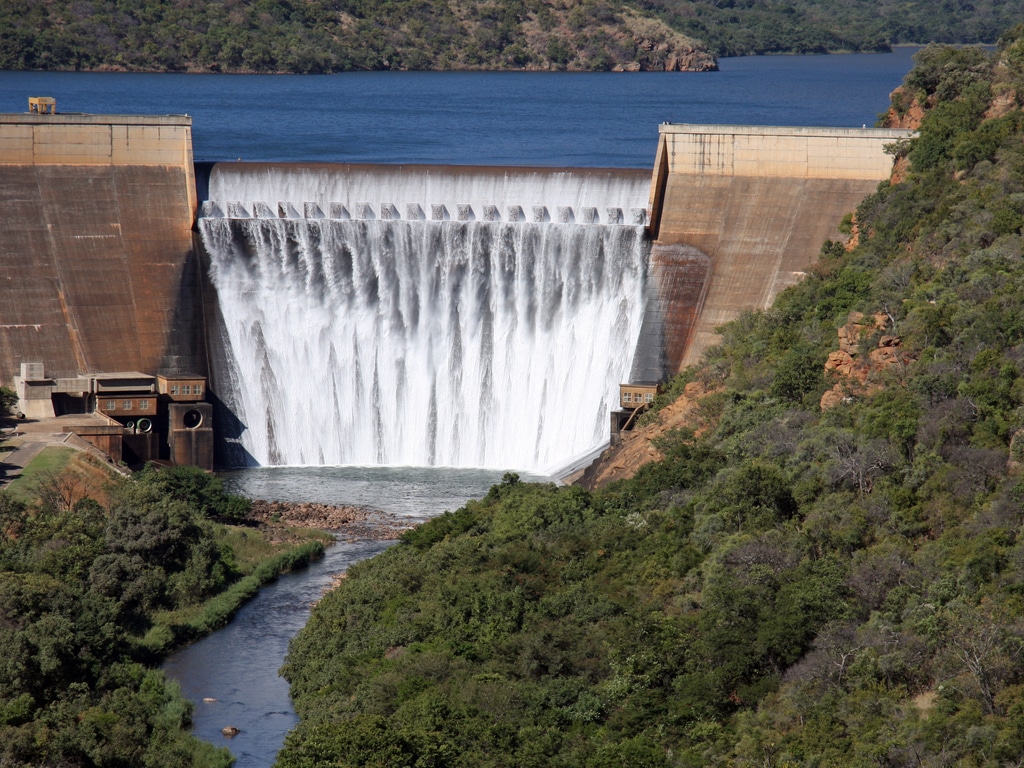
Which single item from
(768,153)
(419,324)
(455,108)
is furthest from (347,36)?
(768,153)

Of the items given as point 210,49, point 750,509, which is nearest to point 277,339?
point 750,509

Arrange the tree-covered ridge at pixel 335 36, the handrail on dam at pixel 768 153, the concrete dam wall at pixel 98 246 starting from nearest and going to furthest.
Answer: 1. the concrete dam wall at pixel 98 246
2. the handrail on dam at pixel 768 153
3. the tree-covered ridge at pixel 335 36

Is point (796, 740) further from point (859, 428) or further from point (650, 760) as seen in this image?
point (859, 428)

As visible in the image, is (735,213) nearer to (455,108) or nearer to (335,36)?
(455,108)

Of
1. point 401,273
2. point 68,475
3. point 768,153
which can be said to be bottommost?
point 68,475

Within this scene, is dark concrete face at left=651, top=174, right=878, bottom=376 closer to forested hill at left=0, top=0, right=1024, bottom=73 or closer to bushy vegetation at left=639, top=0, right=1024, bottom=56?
forested hill at left=0, top=0, right=1024, bottom=73

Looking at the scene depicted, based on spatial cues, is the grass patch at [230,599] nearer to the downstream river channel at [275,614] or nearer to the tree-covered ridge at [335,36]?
the downstream river channel at [275,614]

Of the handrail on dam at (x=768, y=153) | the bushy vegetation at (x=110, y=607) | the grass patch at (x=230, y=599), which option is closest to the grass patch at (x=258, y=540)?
the grass patch at (x=230, y=599)
